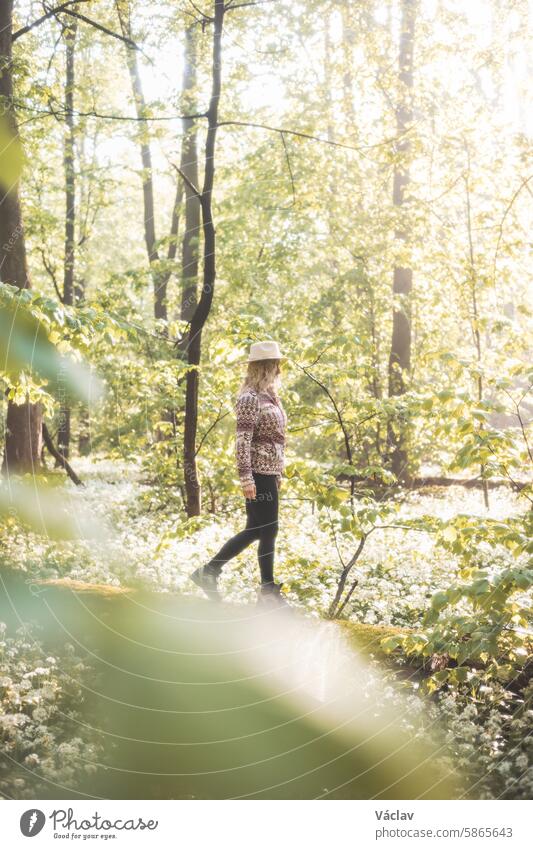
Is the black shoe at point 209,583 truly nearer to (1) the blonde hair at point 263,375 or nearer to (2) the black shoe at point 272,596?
(2) the black shoe at point 272,596

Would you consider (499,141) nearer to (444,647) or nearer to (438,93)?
(438,93)

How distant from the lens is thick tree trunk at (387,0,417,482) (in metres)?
9.76

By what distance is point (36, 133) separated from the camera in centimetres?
757

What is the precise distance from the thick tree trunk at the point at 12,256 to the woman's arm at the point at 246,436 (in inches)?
156

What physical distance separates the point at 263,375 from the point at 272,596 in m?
1.57

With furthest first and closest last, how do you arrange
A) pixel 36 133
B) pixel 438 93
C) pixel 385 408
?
pixel 438 93 → pixel 36 133 → pixel 385 408

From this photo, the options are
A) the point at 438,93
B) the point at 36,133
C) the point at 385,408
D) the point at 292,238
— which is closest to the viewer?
the point at 385,408

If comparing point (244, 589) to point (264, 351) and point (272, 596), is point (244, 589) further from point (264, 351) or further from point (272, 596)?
point (264, 351)

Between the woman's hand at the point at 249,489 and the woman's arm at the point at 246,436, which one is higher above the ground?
the woman's arm at the point at 246,436

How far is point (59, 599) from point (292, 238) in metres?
9.00

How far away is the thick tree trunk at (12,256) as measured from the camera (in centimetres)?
675

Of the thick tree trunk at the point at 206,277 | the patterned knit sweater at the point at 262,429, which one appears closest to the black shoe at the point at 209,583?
the patterned knit sweater at the point at 262,429

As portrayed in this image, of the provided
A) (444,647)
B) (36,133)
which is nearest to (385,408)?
(444,647)
